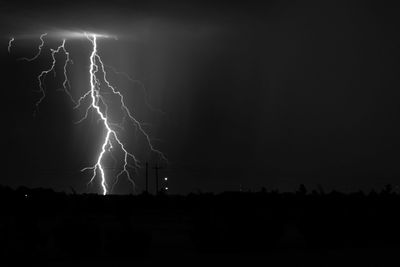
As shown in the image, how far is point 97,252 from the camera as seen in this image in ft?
69.7

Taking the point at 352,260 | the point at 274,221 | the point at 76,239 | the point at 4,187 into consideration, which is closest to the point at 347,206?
the point at 274,221

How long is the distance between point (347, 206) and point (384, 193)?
930 centimetres

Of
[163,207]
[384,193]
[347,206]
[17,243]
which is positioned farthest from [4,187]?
[17,243]

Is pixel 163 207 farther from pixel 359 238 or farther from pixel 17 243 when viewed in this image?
pixel 17 243

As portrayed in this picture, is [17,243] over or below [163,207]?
over

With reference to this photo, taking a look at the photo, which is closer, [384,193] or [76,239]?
[76,239]

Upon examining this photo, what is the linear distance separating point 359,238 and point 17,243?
12094mm

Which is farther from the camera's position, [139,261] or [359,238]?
[359,238]

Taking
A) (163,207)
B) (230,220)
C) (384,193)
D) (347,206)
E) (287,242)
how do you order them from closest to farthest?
(230,220) → (287,242) → (347,206) → (384,193) → (163,207)

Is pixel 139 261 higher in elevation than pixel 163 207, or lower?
higher

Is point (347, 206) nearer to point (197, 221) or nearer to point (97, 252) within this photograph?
point (197, 221)

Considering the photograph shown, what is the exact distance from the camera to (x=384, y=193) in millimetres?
37656

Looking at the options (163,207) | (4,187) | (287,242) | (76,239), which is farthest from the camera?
(4,187)

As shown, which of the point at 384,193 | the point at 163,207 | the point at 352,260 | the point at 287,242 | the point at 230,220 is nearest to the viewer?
the point at 352,260
